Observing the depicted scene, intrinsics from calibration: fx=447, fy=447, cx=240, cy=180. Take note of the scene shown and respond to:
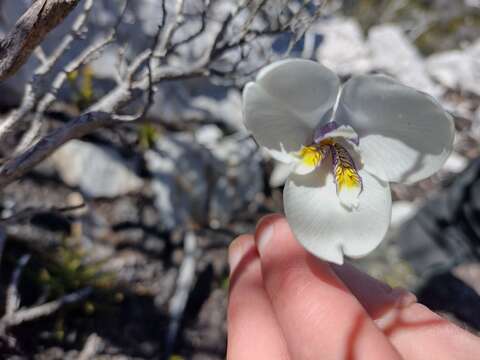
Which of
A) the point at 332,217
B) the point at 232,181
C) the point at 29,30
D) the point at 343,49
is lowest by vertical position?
the point at 343,49

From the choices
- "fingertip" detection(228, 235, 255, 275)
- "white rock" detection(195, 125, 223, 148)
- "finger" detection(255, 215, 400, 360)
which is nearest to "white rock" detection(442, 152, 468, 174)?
"white rock" detection(195, 125, 223, 148)

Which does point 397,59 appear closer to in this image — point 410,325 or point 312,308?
A: point 410,325

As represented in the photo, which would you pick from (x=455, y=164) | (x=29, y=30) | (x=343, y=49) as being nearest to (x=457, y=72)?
(x=455, y=164)

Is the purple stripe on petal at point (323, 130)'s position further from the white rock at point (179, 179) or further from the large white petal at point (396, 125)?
the white rock at point (179, 179)

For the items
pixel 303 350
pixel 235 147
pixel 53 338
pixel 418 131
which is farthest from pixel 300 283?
pixel 235 147

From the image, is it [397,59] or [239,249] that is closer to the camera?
[239,249]

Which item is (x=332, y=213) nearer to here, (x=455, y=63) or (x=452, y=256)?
(x=452, y=256)

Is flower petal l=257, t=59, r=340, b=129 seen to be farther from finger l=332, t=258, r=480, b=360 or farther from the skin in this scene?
finger l=332, t=258, r=480, b=360
